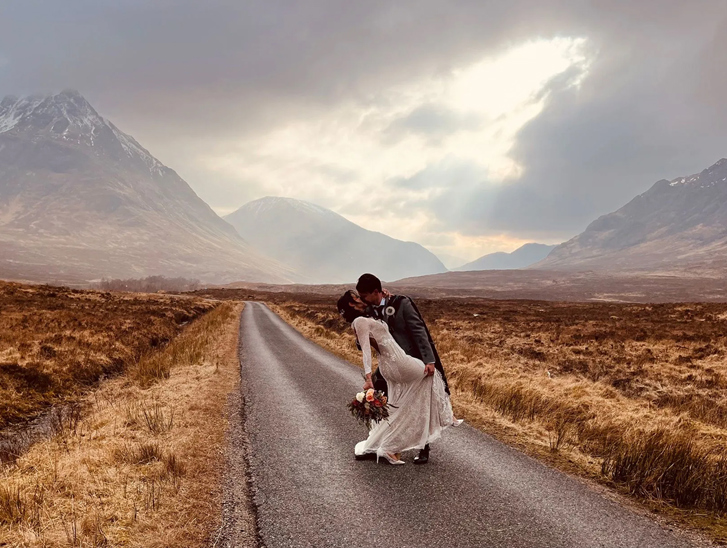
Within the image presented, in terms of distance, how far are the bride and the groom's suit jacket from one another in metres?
0.17

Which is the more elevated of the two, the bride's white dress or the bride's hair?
the bride's hair

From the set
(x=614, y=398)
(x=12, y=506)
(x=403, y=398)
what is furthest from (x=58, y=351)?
(x=614, y=398)

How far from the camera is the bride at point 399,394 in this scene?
19.6ft

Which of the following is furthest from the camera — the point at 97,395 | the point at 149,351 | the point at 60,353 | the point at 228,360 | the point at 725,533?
the point at 149,351

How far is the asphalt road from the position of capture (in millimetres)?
4422

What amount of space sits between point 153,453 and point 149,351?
14.9m

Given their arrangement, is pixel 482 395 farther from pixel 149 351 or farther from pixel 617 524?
pixel 149 351

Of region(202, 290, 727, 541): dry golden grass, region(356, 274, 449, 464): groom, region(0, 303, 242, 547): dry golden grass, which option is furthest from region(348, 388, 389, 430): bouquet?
region(202, 290, 727, 541): dry golden grass

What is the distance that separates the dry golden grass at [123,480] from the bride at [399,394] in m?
2.59

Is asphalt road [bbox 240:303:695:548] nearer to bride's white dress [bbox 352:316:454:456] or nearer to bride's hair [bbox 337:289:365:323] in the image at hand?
bride's white dress [bbox 352:316:454:456]

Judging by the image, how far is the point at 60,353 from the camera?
1549 cm

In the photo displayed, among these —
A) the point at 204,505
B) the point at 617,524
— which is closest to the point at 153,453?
the point at 204,505

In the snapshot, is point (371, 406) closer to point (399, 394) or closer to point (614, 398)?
point (399, 394)

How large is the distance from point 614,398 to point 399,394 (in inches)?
415
